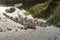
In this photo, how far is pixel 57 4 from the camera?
624cm

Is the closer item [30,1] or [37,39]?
[37,39]

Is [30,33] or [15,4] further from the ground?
[30,33]

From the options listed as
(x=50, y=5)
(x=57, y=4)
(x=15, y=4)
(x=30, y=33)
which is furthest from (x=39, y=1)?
(x=30, y=33)

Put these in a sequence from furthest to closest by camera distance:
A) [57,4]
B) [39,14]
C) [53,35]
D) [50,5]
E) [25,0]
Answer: [25,0] < [39,14] < [50,5] < [57,4] < [53,35]

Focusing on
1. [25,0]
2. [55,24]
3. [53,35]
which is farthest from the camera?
[25,0]

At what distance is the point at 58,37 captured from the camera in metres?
4.01

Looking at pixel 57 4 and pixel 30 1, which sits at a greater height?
pixel 57 4

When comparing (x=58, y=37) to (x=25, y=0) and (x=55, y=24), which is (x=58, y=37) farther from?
(x=25, y=0)

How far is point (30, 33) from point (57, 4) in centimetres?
231

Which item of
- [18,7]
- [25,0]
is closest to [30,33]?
[18,7]

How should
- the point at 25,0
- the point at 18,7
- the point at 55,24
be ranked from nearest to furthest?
the point at 55,24 < the point at 18,7 < the point at 25,0

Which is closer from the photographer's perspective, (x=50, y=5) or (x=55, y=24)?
(x=55, y=24)

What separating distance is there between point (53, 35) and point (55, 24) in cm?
167

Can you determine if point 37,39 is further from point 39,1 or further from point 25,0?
point 25,0
